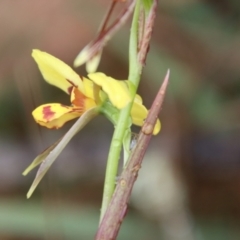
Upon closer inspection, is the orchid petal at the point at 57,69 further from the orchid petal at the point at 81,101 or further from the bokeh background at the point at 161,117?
the bokeh background at the point at 161,117

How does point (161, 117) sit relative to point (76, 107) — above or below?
below

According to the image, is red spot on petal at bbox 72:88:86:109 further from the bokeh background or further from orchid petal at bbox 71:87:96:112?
the bokeh background

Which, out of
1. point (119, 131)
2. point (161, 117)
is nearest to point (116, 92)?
point (119, 131)

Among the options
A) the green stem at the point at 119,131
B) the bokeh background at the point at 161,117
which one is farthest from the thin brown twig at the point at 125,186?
the bokeh background at the point at 161,117

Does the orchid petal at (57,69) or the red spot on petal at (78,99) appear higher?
the orchid petal at (57,69)

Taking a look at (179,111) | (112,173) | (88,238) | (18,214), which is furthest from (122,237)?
(112,173)

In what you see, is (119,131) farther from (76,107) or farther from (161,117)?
(161,117)

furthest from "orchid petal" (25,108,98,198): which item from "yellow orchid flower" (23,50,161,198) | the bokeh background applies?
the bokeh background
